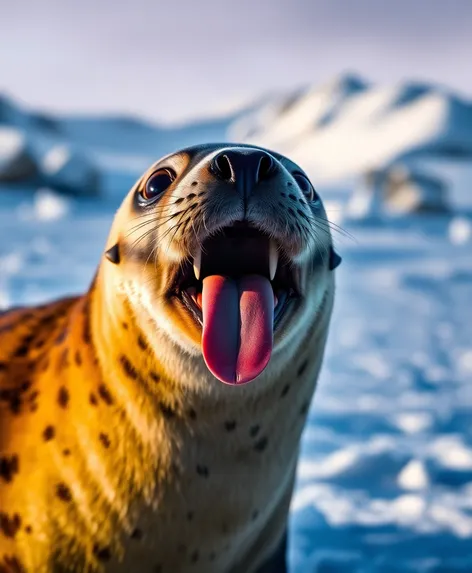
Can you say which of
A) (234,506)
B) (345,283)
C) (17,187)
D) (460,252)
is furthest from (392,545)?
(17,187)

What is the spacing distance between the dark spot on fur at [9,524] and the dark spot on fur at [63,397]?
0.21 meters

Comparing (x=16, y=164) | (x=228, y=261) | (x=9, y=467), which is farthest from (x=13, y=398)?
(x=16, y=164)

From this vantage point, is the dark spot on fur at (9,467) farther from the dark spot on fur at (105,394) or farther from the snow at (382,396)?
the snow at (382,396)

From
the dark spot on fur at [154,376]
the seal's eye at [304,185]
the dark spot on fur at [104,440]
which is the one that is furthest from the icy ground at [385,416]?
the dark spot on fur at [104,440]

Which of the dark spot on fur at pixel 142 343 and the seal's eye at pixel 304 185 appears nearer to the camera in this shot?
the dark spot on fur at pixel 142 343

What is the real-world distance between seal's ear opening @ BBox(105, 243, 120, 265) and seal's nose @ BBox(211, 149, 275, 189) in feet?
0.88

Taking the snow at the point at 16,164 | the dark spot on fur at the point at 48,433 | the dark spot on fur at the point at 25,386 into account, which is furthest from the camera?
the snow at the point at 16,164

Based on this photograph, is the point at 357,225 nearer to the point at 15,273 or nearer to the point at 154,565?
the point at 15,273

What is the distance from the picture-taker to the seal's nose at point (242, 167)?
110 cm

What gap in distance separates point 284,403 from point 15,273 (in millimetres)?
4317

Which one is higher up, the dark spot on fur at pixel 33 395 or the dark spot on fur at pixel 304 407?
the dark spot on fur at pixel 33 395

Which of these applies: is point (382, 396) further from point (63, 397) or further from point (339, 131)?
point (339, 131)

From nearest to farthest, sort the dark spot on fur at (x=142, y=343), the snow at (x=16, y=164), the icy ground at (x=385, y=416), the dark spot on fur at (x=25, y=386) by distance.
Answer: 1. the dark spot on fur at (x=142, y=343)
2. the dark spot on fur at (x=25, y=386)
3. the icy ground at (x=385, y=416)
4. the snow at (x=16, y=164)

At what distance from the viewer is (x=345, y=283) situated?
561 centimetres
